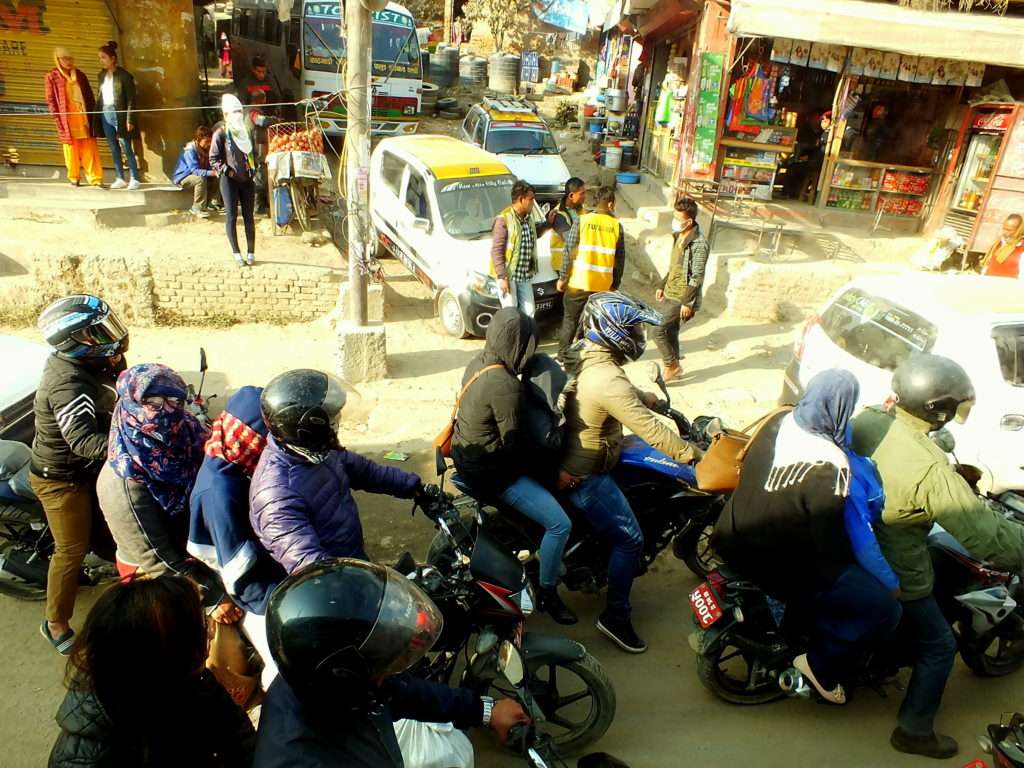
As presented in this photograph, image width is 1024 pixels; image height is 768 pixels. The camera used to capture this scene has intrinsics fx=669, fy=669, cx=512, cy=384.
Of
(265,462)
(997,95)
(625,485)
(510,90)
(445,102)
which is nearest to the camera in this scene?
(265,462)

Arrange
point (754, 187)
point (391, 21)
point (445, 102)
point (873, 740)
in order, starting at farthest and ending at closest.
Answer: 1. point (445, 102)
2. point (391, 21)
3. point (754, 187)
4. point (873, 740)

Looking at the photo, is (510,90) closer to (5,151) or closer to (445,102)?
(445,102)

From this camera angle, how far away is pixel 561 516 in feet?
11.1

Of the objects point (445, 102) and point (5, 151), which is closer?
point (5, 151)

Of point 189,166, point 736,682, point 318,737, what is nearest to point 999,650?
point 736,682

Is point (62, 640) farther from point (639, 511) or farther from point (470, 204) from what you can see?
point (470, 204)

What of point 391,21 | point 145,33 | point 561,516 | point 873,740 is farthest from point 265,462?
point 391,21

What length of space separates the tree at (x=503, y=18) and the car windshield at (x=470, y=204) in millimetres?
23444

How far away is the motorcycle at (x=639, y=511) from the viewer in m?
3.64

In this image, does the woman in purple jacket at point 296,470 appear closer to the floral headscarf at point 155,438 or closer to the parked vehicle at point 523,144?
the floral headscarf at point 155,438

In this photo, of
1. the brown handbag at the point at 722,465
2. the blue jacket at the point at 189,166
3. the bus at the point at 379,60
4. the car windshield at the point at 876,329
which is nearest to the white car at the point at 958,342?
the car windshield at the point at 876,329

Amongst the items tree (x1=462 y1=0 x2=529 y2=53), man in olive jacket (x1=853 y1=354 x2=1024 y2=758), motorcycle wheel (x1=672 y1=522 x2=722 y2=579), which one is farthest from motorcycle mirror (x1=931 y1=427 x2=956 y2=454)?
tree (x1=462 y1=0 x2=529 y2=53)

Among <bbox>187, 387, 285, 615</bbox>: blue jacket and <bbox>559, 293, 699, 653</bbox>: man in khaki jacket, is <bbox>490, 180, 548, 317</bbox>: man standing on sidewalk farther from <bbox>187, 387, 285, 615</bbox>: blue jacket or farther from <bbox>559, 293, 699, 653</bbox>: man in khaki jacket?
<bbox>187, 387, 285, 615</bbox>: blue jacket

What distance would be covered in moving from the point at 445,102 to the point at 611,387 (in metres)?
19.8
